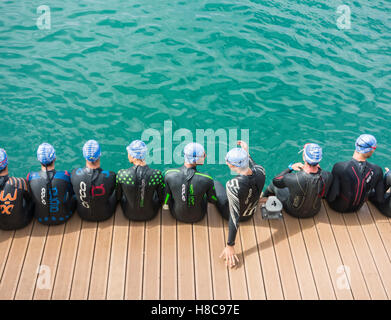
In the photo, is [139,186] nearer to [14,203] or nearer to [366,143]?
[14,203]

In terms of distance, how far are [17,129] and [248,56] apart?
6987mm

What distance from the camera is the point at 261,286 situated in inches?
250

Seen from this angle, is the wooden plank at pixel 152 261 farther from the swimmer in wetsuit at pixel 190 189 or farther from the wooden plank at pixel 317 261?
the wooden plank at pixel 317 261

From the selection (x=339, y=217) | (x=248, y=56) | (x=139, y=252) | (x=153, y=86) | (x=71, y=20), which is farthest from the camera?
(x=71, y=20)

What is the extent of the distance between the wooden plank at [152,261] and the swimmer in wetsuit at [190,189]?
0.43 metres

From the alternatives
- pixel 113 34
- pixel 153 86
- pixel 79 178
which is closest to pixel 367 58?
pixel 153 86

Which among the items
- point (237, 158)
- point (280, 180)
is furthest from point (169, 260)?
point (280, 180)

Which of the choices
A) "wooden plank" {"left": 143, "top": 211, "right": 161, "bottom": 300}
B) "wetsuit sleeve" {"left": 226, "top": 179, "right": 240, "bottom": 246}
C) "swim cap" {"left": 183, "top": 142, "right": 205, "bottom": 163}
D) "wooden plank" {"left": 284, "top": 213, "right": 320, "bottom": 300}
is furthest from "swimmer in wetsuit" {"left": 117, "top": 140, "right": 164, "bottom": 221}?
"wooden plank" {"left": 284, "top": 213, "right": 320, "bottom": 300}

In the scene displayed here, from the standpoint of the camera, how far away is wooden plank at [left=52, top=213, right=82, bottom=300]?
614 cm

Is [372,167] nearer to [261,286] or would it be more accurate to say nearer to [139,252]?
[261,286]

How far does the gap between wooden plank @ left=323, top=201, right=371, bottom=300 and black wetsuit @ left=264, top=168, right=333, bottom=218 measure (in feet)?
1.43

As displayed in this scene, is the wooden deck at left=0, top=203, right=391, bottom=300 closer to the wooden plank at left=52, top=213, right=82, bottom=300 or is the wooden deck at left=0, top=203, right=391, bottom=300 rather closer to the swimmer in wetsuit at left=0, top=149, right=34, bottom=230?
the wooden plank at left=52, top=213, right=82, bottom=300

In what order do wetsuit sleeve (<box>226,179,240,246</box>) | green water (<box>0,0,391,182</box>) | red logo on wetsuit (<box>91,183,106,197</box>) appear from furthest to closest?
green water (<box>0,0,391,182</box>) → red logo on wetsuit (<box>91,183,106,197</box>) → wetsuit sleeve (<box>226,179,240,246</box>)

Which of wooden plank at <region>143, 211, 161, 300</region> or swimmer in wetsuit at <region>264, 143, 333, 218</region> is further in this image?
swimmer in wetsuit at <region>264, 143, 333, 218</region>
